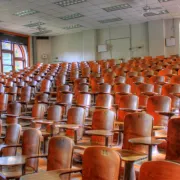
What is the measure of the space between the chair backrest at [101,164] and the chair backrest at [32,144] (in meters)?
0.91

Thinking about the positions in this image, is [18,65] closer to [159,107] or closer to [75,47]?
[75,47]

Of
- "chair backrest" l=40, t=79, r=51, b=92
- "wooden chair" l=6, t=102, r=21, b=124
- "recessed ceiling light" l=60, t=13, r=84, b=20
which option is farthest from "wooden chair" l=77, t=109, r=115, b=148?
"recessed ceiling light" l=60, t=13, r=84, b=20

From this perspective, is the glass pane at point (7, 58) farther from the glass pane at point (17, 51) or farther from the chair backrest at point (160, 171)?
the chair backrest at point (160, 171)

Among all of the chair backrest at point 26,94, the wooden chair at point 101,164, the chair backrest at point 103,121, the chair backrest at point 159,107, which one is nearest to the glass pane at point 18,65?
the chair backrest at point 26,94

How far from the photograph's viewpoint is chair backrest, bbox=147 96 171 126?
3.25 m

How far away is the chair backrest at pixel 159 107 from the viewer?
10.7 feet

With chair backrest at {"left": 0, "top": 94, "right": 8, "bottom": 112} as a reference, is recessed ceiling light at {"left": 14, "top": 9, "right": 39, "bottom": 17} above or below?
above

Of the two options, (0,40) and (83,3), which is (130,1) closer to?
(83,3)

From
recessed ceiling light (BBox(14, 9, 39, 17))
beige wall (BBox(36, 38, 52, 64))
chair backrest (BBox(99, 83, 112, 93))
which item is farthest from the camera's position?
beige wall (BBox(36, 38, 52, 64))

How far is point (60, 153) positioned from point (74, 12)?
351 inches

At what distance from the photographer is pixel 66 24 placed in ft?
42.1

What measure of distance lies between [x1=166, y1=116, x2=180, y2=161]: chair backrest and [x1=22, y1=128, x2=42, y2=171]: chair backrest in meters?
1.24

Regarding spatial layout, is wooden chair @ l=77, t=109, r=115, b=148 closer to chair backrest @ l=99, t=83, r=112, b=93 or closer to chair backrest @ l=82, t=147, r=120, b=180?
chair backrest @ l=82, t=147, r=120, b=180

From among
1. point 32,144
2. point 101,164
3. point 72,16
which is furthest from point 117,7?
point 101,164
